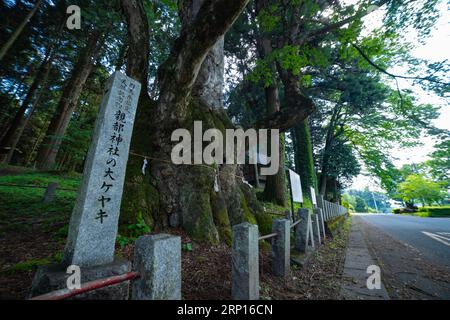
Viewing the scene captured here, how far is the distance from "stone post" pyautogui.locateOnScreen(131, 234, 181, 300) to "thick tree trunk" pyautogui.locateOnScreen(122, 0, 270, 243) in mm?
2060

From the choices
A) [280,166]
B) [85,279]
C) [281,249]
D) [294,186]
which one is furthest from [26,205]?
[280,166]

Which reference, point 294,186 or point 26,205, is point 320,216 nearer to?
point 294,186

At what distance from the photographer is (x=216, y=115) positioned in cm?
515

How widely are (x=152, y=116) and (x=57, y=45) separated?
43.1 feet

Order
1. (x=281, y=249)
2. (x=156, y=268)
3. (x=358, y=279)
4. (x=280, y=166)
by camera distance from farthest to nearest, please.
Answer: (x=280, y=166) → (x=358, y=279) → (x=281, y=249) → (x=156, y=268)

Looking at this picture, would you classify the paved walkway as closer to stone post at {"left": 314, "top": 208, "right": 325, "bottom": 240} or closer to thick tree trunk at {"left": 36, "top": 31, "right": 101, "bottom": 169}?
stone post at {"left": 314, "top": 208, "right": 325, "bottom": 240}

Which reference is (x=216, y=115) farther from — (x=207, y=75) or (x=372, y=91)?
(x=372, y=91)

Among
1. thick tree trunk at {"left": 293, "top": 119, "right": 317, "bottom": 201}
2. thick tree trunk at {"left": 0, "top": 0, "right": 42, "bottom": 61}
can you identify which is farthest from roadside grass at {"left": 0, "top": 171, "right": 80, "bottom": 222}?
thick tree trunk at {"left": 293, "top": 119, "right": 317, "bottom": 201}

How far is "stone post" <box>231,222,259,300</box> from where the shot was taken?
2.28 metres

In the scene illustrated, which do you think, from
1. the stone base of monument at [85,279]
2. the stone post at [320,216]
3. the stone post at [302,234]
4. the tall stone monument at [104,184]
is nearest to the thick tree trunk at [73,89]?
the tall stone monument at [104,184]

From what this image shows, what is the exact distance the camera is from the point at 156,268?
1580mm

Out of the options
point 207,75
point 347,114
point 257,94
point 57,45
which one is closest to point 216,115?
point 207,75

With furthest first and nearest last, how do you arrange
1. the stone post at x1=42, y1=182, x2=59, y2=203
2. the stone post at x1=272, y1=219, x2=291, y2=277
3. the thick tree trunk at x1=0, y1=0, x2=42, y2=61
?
the thick tree trunk at x1=0, y1=0, x2=42, y2=61
the stone post at x1=42, y1=182, x2=59, y2=203
the stone post at x1=272, y1=219, x2=291, y2=277

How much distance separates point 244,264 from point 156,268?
1084 mm
